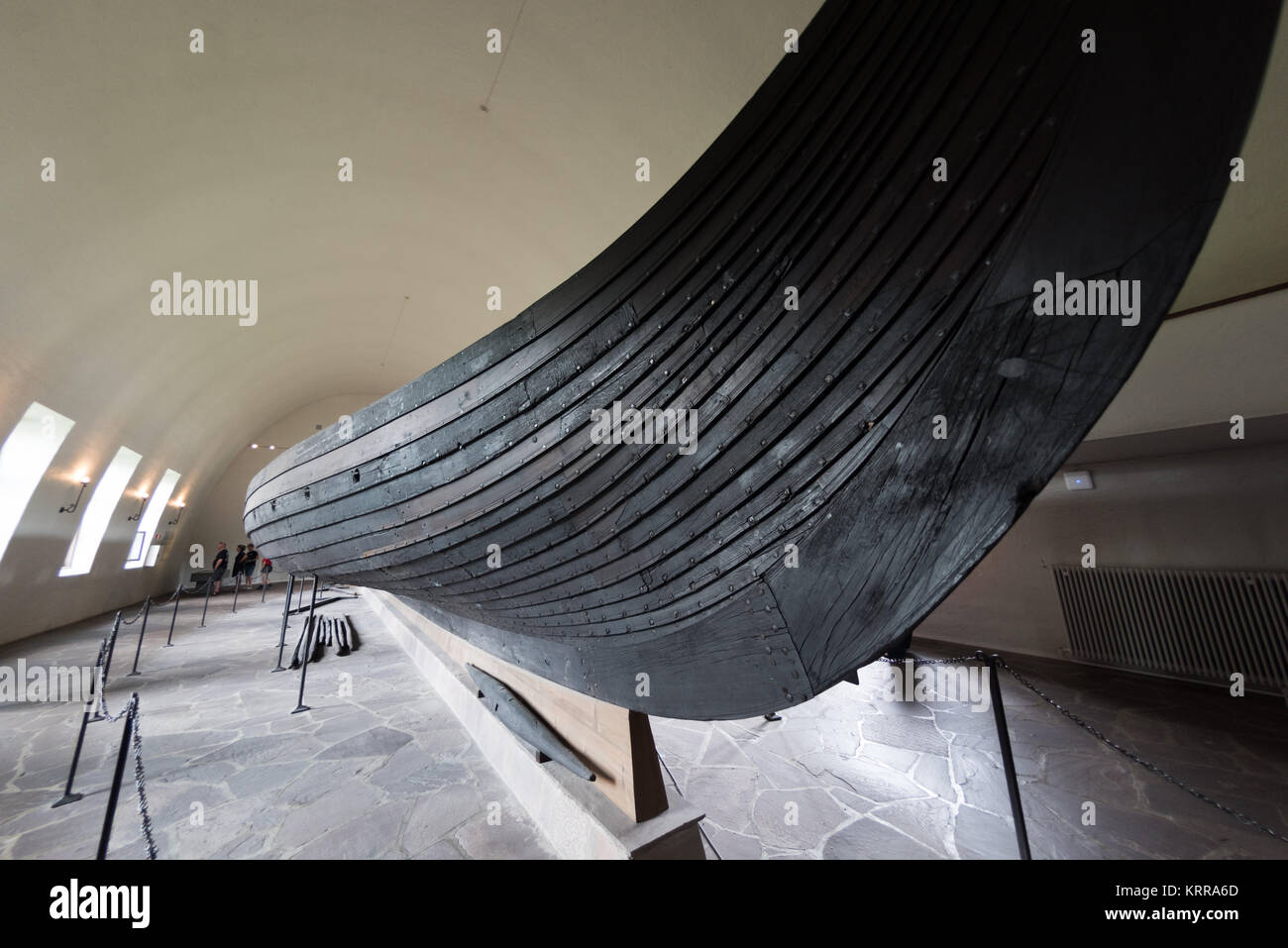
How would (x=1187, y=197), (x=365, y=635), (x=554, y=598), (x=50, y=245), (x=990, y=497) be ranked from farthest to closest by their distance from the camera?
(x=365, y=635) < (x=50, y=245) < (x=554, y=598) < (x=990, y=497) < (x=1187, y=197)

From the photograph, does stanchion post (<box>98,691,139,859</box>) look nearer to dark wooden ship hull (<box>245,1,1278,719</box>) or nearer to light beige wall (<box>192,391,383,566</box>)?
dark wooden ship hull (<box>245,1,1278,719</box>)

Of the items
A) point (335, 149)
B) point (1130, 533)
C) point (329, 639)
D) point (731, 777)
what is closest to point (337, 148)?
point (335, 149)

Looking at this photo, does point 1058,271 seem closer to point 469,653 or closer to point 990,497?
point 990,497

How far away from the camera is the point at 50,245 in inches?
146

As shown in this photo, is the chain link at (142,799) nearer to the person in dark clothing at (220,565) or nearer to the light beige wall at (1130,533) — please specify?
the light beige wall at (1130,533)

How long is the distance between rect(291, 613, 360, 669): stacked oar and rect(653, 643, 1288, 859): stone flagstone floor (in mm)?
4068

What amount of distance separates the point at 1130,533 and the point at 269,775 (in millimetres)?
7522

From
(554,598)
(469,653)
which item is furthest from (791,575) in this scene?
(469,653)

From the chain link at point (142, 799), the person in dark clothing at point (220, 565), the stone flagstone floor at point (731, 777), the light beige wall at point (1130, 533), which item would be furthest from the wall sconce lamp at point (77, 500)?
the light beige wall at point (1130, 533)

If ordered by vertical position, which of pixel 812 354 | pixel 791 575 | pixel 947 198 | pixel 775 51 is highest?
pixel 775 51

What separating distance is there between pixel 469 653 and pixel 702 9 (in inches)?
A: 166

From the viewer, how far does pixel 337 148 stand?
4.09m

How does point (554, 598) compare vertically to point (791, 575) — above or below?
below

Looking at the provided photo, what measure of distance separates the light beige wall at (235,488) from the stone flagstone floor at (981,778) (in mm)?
13320
